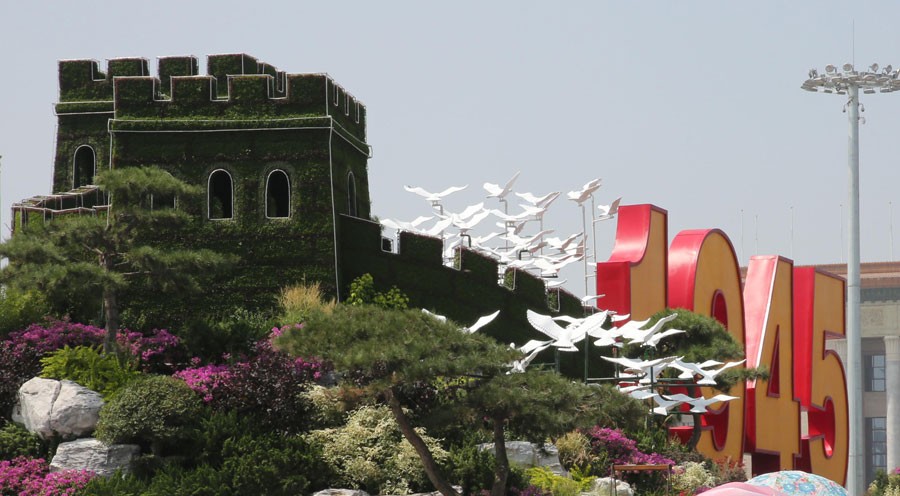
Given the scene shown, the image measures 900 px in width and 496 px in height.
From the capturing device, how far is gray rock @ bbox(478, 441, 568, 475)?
21641 mm

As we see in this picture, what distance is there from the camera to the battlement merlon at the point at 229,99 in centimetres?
2588

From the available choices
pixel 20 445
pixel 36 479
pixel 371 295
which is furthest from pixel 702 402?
pixel 20 445

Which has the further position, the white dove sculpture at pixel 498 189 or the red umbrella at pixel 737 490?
the white dove sculpture at pixel 498 189

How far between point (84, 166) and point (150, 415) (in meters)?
12.4

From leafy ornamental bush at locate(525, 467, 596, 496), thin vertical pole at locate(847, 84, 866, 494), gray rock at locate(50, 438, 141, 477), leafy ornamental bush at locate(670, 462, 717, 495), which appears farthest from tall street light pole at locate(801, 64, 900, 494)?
gray rock at locate(50, 438, 141, 477)

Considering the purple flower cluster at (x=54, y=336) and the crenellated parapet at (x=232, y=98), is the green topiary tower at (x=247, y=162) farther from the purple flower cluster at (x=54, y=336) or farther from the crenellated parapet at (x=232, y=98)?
the purple flower cluster at (x=54, y=336)

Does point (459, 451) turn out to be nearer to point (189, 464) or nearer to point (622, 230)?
point (189, 464)

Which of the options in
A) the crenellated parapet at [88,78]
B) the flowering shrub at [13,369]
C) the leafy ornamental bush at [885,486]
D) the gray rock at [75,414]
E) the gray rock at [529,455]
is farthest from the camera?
the leafy ornamental bush at [885,486]

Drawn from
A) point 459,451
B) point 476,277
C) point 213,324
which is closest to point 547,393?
point 459,451

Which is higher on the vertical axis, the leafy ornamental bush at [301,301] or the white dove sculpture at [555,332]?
the leafy ornamental bush at [301,301]

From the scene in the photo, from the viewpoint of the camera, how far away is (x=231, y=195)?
26125 mm

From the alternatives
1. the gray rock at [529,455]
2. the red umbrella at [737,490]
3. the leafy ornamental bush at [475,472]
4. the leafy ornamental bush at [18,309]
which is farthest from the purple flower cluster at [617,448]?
the leafy ornamental bush at [18,309]

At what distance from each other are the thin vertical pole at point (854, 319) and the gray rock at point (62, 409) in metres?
14.9

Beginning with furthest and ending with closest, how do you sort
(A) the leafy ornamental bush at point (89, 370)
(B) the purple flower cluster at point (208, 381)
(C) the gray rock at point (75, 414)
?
(B) the purple flower cluster at point (208, 381)
(A) the leafy ornamental bush at point (89, 370)
(C) the gray rock at point (75, 414)
